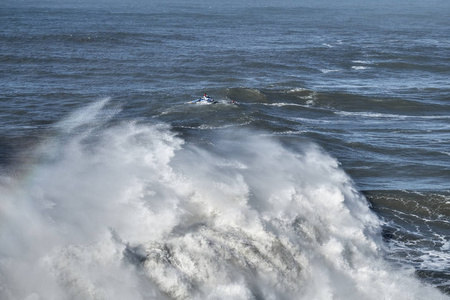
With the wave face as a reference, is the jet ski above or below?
below

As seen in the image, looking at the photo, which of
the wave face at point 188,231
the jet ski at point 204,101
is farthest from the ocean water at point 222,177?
the jet ski at point 204,101

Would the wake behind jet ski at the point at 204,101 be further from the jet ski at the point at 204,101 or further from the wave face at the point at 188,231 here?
the wave face at the point at 188,231

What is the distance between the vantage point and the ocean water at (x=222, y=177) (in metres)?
21.5

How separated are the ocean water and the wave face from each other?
0.27ft

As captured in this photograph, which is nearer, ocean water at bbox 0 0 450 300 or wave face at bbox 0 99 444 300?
wave face at bbox 0 99 444 300

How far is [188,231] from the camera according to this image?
24234 millimetres

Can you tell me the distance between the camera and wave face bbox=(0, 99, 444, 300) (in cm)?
2045

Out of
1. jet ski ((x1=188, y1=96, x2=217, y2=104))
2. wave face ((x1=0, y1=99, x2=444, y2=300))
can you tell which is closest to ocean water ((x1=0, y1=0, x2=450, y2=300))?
wave face ((x1=0, y1=99, x2=444, y2=300))

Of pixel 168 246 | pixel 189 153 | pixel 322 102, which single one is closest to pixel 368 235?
pixel 168 246

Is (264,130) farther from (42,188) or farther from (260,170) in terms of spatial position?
(42,188)

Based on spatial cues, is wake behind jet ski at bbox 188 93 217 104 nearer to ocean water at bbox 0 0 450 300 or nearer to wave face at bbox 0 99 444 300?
ocean water at bbox 0 0 450 300

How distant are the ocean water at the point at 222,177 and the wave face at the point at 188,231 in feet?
0.27

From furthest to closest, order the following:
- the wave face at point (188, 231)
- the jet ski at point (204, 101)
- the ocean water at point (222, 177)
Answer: the jet ski at point (204, 101)
the ocean water at point (222, 177)
the wave face at point (188, 231)

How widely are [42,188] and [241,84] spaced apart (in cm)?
3672
